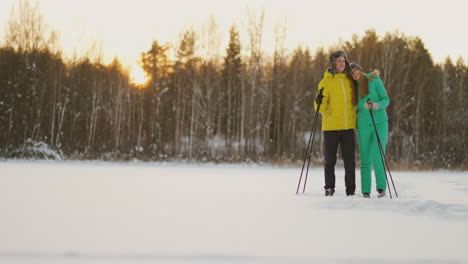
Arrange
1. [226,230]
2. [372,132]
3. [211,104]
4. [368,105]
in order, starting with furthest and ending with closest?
1. [211,104]
2. [372,132]
3. [368,105]
4. [226,230]

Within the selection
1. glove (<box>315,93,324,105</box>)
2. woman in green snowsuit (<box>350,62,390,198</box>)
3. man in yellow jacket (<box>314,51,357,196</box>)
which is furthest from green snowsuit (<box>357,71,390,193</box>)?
glove (<box>315,93,324,105</box>)

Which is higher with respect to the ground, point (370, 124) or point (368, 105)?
point (368, 105)

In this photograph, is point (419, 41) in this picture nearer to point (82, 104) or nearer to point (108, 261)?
point (82, 104)

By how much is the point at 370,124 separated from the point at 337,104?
1.58ft

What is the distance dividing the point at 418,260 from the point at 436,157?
50.9ft

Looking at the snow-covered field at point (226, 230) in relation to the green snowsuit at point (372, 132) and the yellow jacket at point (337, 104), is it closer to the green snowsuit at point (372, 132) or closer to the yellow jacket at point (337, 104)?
the green snowsuit at point (372, 132)

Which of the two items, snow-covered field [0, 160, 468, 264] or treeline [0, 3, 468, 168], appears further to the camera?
treeline [0, 3, 468, 168]

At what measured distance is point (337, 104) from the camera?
404cm

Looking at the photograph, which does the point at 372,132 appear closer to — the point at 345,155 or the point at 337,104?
the point at 345,155

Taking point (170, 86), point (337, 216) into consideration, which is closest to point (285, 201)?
point (337, 216)

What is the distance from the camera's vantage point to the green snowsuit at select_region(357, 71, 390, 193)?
158 inches

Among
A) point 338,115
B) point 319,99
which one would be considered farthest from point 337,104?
point 319,99

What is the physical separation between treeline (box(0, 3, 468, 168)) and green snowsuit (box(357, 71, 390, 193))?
939cm

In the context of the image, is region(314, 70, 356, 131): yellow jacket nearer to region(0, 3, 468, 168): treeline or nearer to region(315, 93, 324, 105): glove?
region(315, 93, 324, 105): glove
